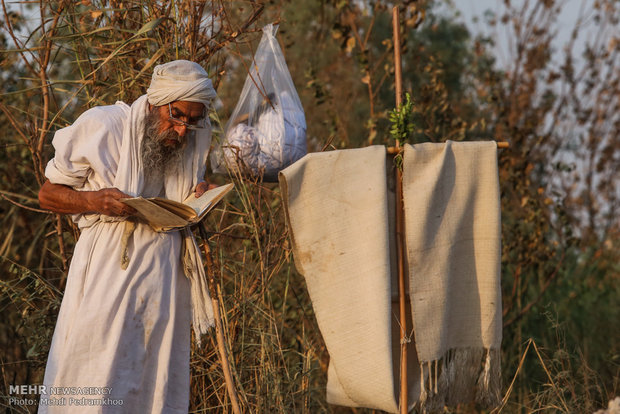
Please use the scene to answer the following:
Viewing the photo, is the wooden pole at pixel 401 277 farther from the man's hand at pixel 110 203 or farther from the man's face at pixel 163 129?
the man's hand at pixel 110 203

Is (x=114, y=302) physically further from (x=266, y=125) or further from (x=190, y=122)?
(x=266, y=125)

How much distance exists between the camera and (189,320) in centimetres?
335

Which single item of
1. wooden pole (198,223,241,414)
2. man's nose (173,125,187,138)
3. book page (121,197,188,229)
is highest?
man's nose (173,125,187,138)

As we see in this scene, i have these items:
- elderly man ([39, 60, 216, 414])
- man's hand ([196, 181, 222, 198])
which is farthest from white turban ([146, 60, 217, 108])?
man's hand ([196, 181, 222, 198])

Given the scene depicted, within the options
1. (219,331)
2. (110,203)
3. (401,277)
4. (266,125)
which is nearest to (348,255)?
(401,277)

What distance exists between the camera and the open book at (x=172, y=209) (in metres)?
2.96

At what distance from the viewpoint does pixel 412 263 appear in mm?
3348

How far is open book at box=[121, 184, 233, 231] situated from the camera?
296cm

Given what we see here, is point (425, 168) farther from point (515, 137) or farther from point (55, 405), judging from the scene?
point (515, 137)

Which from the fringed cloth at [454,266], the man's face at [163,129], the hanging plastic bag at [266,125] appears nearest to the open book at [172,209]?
the man's face at [163,129]

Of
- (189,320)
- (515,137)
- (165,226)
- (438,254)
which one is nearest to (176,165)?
(165,226)

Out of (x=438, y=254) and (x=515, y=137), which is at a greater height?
(x=515, y=137)

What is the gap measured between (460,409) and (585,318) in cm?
167

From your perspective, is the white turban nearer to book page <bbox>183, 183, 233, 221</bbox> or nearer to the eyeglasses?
the eyeglasses
